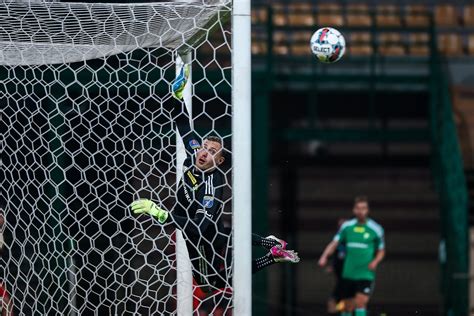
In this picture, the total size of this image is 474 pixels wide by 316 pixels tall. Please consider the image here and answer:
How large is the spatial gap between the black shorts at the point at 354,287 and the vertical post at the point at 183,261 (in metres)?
3.84

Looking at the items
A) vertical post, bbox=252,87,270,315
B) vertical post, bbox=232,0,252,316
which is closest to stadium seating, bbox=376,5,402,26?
vertical post, bbox=252,87,270,315

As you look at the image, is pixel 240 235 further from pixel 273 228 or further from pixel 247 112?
pixel 273 228

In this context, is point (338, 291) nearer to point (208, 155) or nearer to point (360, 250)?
point (360, 250)

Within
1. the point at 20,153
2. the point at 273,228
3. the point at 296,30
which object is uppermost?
the point at 296,30

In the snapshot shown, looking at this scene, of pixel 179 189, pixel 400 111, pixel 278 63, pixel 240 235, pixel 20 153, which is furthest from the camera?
pixel 400 111

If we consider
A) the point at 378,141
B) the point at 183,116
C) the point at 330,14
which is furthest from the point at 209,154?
the point at 330,14

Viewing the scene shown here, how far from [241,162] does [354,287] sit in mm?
4783

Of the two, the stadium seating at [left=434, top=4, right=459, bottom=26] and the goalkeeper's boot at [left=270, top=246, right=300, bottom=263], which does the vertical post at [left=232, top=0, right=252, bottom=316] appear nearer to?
the goalkeeper's boot at [left=270, top=246, right=300, bottom=263]

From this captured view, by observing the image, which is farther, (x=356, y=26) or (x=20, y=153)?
(x=356, y=26)

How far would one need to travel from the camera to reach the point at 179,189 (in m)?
5.09

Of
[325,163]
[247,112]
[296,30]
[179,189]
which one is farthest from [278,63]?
Result: [247,112]

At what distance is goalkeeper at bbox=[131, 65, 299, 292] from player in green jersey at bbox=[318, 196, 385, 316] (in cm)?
366

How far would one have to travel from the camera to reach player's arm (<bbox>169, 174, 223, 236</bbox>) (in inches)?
193

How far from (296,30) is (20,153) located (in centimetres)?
425
